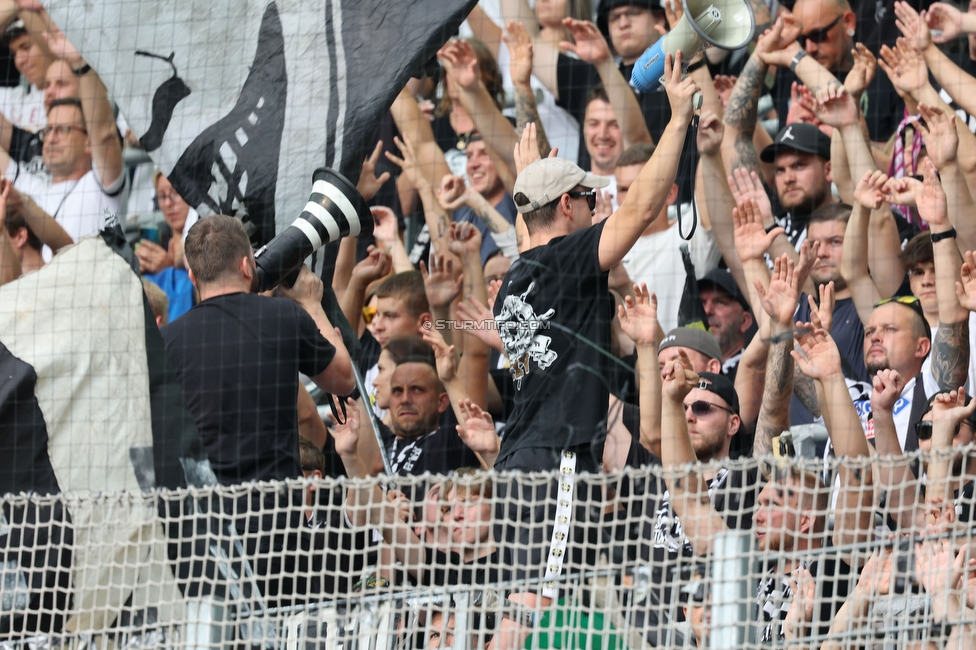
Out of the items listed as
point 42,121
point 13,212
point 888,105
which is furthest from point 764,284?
point 42,121

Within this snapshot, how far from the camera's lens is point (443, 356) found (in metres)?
5.07

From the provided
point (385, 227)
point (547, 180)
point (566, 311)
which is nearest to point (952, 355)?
point (566, 311)

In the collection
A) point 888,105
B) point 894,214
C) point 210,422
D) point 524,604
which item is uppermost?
point 888,105

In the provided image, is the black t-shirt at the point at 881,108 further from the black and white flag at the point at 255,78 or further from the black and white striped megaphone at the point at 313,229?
the black and white striped megaphone at the point at 313,229

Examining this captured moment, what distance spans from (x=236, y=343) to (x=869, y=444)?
82.5 inches

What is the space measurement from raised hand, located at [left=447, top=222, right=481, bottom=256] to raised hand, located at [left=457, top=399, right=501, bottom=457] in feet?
3.73

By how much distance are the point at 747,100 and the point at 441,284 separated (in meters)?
1.54

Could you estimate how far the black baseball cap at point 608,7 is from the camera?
21.1 feet

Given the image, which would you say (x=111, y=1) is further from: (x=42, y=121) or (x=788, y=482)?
(x=788, y=482)

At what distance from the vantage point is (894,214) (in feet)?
19.0

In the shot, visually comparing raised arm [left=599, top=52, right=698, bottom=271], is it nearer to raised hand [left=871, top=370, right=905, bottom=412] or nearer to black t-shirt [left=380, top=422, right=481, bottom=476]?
raised hand [left=871, top=370, right=905, bottom=412]

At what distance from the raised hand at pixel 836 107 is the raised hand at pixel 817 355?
53.8 inches

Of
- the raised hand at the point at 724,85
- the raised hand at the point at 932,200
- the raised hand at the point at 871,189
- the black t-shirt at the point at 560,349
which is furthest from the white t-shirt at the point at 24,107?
the raised hand at the point at 932,200

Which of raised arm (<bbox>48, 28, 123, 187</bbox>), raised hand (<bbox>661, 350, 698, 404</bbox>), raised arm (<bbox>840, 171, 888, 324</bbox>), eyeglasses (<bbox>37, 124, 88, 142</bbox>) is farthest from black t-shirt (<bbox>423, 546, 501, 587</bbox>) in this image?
eyeglasses (<bbox>37, 124, 88, 142</bbox>)
